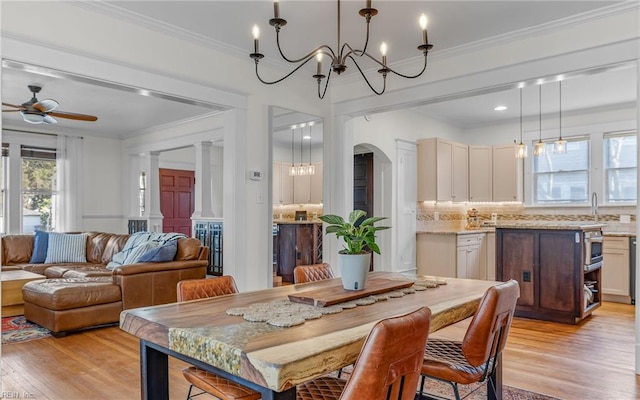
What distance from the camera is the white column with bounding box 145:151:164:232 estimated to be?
7984 millimetres

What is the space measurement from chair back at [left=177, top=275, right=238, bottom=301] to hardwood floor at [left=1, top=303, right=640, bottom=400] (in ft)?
3.00

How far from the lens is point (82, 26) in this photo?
3141mm

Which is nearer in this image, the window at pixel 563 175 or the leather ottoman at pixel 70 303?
the leather ottoman at pixel 70 303

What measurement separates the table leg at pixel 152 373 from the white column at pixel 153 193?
6.58 m

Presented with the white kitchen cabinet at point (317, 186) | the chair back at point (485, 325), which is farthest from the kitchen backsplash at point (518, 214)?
the chair back at point (485, 325)

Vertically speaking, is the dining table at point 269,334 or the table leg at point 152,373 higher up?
the dining table at point 269,334

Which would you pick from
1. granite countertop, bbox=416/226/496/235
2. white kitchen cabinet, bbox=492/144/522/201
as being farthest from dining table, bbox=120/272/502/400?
white kitchen cabinet, bbox=492/144/522/201

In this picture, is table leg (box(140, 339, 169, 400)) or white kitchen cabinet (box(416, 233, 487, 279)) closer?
table leg (box(140, 339, 169, 400))

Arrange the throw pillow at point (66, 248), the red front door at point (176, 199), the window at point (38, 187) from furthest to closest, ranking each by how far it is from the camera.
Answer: the red front door at point (176, 199)
the window at point (38, 187)
the throw pillow at point (66, 248)

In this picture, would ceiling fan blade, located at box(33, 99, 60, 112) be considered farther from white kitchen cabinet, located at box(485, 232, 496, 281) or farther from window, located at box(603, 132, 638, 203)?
window, located at box(603, 132, 638, 203)

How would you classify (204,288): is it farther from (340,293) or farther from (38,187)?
(38,187)

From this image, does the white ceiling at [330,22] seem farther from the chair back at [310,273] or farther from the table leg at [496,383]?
the table leg at [496,383]

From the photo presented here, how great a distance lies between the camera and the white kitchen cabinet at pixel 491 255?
6730 millimetres

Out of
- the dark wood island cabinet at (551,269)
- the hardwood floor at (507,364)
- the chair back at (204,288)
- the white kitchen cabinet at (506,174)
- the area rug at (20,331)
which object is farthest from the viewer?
the white kitchen cabinet at (506,174)
